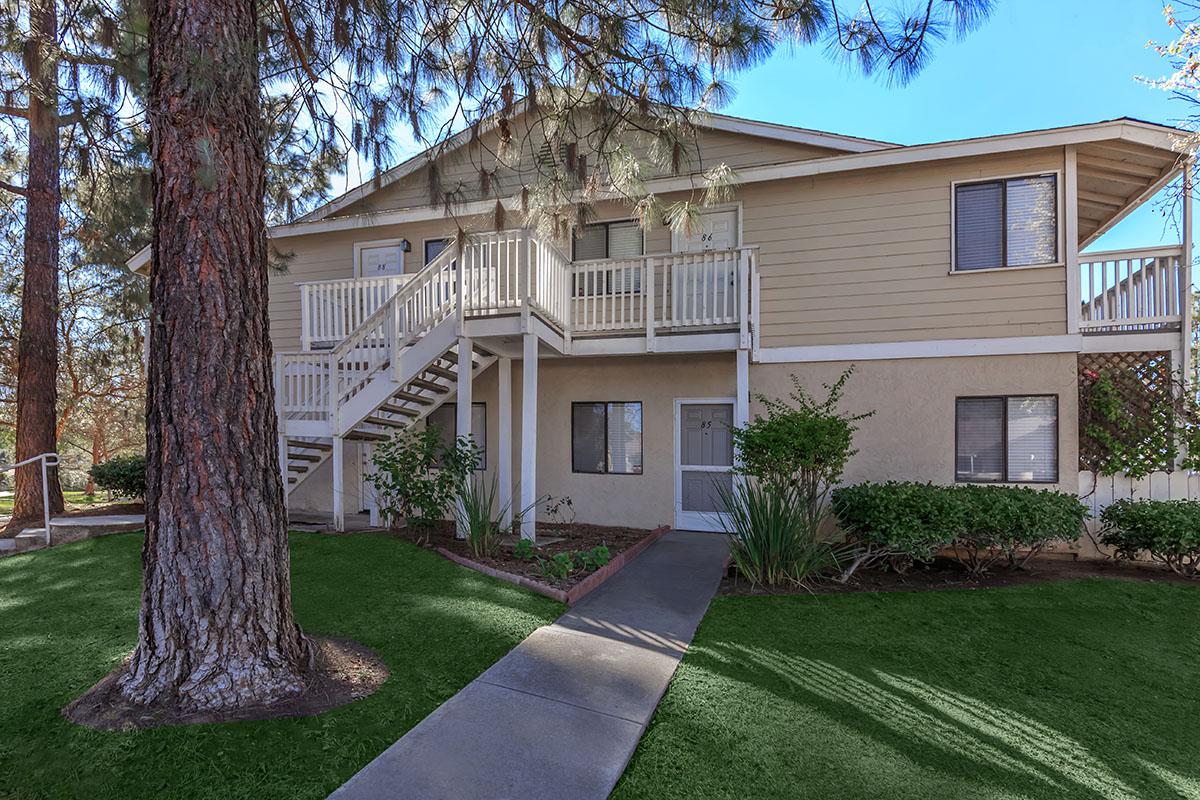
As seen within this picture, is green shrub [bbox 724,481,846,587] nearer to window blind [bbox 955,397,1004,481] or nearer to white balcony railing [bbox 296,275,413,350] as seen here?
window blind [bbox 955,397,1004,481]

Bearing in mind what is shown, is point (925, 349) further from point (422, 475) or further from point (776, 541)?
point (422, 475)

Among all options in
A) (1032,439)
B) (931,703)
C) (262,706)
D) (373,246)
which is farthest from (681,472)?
(373,246)

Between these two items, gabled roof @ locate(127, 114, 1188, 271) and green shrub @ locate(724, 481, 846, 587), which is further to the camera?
gabled roof @ locate(127, 114, 1188, 271)

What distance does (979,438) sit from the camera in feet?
23.8

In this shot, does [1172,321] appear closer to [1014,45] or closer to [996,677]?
[1014,45]

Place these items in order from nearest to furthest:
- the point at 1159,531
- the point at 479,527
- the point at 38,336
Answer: the point at 1159,531
the point at 479,527
the point at 38,336

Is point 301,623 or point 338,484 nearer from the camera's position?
point 301,623

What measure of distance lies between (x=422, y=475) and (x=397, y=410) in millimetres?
1563

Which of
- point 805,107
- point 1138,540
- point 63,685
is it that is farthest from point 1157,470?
point 63,685

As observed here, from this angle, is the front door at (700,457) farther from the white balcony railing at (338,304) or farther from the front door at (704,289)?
the white balcony railing at (338,304)

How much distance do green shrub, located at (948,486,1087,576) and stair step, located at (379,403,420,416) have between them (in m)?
6.97

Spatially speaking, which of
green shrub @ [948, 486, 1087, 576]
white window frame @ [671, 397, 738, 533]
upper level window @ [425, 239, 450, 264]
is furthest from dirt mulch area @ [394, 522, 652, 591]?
upper level window @ [425, 239, 450, 264]

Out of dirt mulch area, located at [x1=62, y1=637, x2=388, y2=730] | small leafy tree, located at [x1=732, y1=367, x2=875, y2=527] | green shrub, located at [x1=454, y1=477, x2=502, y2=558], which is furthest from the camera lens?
green shrub, located at [x1=454, y1=477, x2=502, y2=558]

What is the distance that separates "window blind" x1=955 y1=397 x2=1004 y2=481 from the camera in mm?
7203
